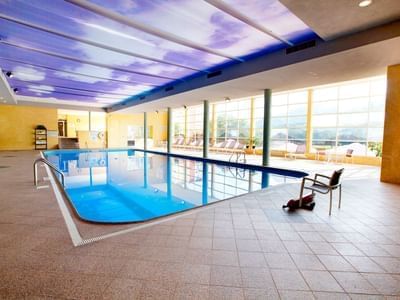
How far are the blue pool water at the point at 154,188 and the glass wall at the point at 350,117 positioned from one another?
179 inches

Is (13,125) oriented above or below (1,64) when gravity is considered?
below

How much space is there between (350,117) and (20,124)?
17.6m

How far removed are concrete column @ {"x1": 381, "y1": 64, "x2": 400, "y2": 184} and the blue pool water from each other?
198cm

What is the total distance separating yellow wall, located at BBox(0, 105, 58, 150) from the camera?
41.2 feet

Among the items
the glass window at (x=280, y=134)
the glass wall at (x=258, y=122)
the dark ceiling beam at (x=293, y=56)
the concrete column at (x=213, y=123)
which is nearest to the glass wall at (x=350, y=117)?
the glass window at (x=280, y=134)

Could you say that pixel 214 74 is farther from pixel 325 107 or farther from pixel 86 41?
pixel 325 107

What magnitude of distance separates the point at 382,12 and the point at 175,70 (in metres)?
4.84

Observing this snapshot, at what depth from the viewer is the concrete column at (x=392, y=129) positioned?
4809 mm

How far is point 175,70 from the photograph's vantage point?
6.57 metres

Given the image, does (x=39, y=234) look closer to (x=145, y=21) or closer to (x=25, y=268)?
(x=25, y=268)

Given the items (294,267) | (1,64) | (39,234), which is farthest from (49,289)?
(1,64)

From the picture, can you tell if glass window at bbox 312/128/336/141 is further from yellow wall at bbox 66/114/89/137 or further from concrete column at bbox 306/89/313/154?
yellow wall at bbox 66/114/89/137

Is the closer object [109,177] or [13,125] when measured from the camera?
[109,177]

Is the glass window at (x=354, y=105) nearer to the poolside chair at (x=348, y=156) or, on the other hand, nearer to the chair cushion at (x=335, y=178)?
the poolside chair at (x=348, y=156)
